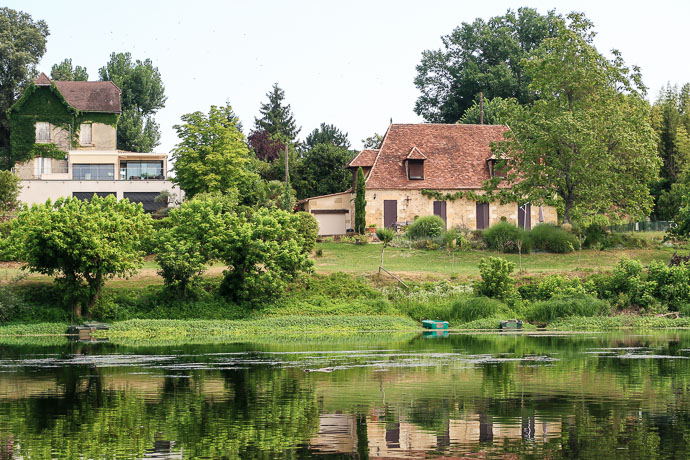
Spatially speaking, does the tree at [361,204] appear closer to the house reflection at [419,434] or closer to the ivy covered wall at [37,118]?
the ivy covered wall at [37,118]

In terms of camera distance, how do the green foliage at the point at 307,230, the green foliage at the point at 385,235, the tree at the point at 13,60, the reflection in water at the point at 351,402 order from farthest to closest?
the tree at the point at 13,60, the green foliage at the point at 385,235, the green foliage at the point at 307,230, the reflection in water at the point at 351,402

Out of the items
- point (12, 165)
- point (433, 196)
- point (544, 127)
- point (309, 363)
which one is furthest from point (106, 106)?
point (309, 363)

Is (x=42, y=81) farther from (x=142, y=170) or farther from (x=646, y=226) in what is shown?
(x=646, y=226)

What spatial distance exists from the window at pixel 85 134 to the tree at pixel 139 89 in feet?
55.0

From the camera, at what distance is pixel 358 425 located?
2028cm

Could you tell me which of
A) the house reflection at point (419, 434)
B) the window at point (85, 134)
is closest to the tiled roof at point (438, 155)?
the window at point (85, 134)

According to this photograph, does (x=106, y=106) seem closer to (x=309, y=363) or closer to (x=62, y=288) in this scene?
(x=62, y=288)

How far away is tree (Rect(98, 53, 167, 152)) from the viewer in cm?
10281

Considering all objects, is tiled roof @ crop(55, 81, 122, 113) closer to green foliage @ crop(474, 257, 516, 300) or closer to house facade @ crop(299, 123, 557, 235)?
house facade @ crop(299, 123, 557, 235)

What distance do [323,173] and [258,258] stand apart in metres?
38.8

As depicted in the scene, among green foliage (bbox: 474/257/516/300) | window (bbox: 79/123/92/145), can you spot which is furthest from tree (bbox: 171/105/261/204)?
green foliage (bbox: 474/257/516/300)

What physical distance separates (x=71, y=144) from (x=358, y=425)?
6712 centimetres

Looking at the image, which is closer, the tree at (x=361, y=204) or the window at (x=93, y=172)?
the tree at (x=361, y=204)

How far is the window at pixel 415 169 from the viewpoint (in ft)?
224
